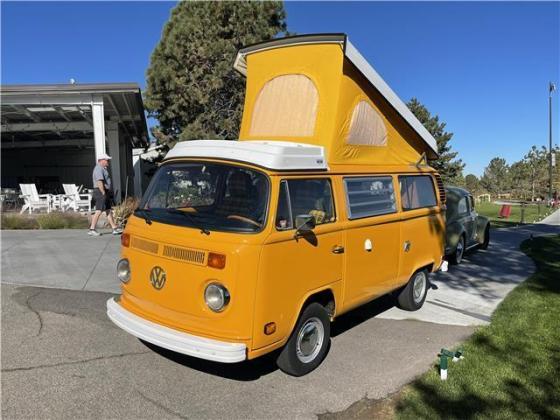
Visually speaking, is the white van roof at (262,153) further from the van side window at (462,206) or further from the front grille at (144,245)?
the van side window at (462,206)

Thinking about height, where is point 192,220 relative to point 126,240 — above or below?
above

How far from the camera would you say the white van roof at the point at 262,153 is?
13.4 ft

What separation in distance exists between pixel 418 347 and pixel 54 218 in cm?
1098

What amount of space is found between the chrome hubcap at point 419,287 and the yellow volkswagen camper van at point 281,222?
0.99ft

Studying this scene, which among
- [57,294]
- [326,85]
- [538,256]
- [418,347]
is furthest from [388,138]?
[538,256]

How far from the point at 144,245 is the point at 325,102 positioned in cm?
249

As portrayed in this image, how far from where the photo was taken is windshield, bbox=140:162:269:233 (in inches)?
157

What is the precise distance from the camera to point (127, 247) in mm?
4523

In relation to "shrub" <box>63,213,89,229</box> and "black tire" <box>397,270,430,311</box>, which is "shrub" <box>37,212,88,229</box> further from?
"black tire" <box>397,270,430,311</box>

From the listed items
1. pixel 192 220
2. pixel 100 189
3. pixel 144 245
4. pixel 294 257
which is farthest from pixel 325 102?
pixel 100 189

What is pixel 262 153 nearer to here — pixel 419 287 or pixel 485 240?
pixel 419 287

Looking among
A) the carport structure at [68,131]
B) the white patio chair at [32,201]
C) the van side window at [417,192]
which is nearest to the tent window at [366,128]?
the van side window at [417,192]

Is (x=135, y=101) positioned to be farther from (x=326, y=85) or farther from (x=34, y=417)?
(x=34, y=417)

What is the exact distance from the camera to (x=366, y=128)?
5574mm
